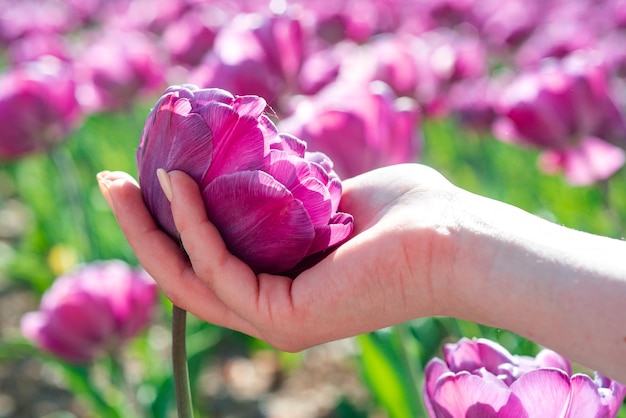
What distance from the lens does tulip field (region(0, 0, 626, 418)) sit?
1.31m

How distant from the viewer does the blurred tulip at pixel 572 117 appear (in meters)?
1.72

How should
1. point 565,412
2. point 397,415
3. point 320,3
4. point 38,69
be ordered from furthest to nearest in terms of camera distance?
point 320,3 → point 38,69 → point 397,415 → point 565,412

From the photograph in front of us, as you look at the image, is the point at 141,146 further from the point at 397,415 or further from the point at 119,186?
the point at 397,415

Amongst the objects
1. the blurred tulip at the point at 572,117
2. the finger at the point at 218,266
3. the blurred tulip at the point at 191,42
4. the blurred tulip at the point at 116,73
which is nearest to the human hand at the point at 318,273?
the finger at the point at 218,266

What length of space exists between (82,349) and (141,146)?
2.94ft

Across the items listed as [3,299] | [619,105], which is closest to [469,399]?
[619,105]

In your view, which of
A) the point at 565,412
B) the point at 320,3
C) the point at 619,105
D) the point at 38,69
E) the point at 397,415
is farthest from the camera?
the point at 320,3

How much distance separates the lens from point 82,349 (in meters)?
1.59

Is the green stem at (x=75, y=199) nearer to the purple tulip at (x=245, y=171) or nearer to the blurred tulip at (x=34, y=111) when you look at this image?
the blurred tulip at (x=34, y=111)

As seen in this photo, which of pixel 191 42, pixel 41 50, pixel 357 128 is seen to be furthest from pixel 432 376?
pixel 41 50

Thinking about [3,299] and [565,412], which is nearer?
[565,412]

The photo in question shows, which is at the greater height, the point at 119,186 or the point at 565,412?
the point at 119,186

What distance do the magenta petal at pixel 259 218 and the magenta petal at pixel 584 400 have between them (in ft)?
0.75

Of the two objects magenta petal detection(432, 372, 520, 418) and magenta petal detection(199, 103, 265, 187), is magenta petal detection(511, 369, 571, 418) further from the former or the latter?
magenta petal detection(199, 103, 265, 187)
